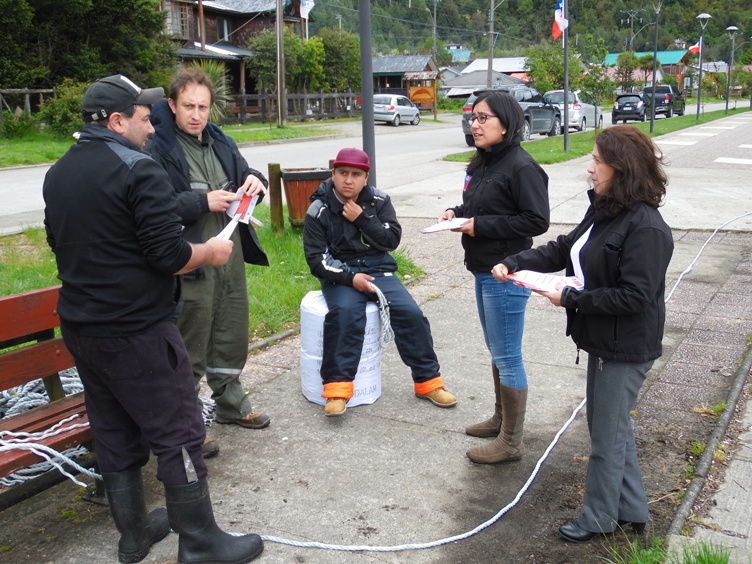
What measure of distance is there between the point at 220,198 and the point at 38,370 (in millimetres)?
1188

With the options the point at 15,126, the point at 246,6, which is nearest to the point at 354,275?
the point at 15,126

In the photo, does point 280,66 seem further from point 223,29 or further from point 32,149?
point 223,29

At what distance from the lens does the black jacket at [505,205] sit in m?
3.86

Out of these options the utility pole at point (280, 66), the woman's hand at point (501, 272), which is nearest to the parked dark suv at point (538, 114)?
the utility pole at point (280, 66)

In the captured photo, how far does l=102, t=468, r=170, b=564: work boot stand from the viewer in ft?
10.3

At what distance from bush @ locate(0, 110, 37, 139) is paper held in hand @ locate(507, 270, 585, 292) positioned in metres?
22.8

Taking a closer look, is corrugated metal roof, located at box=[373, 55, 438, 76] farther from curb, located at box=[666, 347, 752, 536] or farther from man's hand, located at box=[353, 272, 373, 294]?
man's hand, located at box=[353, 272, 373, 294]

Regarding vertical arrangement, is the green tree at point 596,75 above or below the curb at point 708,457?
above

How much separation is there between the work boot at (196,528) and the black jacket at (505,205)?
1810 millimetres

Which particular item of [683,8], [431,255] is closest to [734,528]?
[431,255]

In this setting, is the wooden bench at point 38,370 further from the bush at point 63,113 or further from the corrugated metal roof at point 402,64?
the corrugated metal roof at point 402,64

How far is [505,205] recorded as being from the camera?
3.92 meters

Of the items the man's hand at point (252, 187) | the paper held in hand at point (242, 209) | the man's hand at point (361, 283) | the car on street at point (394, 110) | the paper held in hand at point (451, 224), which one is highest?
the car on street at point (394, 110)

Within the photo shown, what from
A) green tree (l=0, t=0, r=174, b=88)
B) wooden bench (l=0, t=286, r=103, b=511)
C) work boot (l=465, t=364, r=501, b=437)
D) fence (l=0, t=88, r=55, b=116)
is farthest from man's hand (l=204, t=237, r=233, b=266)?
green tree (l=0, t=0, r=174, b=88)
